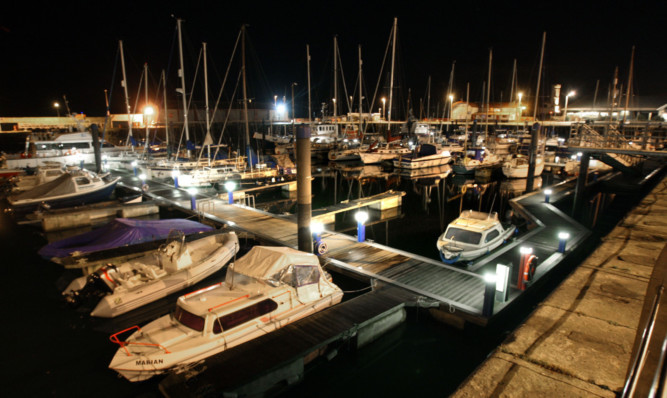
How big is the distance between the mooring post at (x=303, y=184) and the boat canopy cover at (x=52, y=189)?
18258 mm

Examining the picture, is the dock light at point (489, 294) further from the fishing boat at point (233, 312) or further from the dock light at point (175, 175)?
the dock light at point (175, 175)

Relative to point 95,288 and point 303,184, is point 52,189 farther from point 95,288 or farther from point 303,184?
point 303,184

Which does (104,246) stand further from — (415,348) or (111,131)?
(111,131)

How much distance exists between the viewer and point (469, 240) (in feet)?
45.6

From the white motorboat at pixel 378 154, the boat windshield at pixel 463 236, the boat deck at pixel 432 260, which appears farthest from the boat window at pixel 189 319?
the white motorboat at pixel 378 154

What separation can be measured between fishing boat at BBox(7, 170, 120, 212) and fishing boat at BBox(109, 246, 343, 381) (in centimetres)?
1763

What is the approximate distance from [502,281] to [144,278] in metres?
11.1

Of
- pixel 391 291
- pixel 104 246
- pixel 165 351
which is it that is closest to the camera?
pixel 165 351

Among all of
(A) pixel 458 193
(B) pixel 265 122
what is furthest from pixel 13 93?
(A) pixel 458 193

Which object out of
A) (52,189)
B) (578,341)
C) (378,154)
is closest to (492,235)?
(578,341)

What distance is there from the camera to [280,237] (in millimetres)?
15953

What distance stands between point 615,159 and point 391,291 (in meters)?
26.6

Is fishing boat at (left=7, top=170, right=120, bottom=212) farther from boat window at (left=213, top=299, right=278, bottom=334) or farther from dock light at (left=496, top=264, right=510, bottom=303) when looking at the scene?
dock light at (left=496, top=264, right=510, bottom=303)

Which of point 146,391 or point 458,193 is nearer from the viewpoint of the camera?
point 146,391
